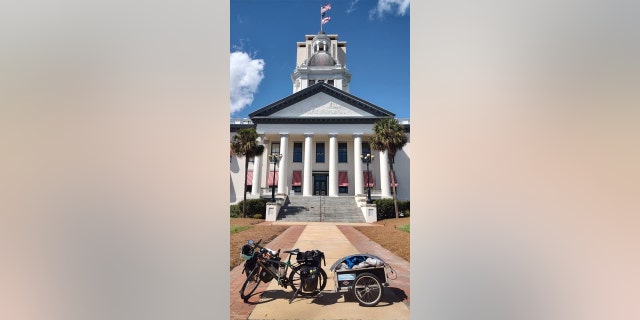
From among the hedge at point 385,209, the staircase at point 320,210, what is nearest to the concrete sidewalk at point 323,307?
the staircase at point 320,210

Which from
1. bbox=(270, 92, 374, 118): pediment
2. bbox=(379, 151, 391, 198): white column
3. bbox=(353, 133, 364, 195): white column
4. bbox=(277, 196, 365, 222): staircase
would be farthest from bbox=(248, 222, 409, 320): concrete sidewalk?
bbox=(270, 92, 374, 118): pediment

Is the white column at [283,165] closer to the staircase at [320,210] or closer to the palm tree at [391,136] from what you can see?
the staircase at [320,210]

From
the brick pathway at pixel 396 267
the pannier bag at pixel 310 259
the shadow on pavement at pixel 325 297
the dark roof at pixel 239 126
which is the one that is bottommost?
the brick pathway at pixel 396 267

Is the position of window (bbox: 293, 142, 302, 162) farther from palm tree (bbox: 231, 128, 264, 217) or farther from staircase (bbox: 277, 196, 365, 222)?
palm tree (bbox: 231, 128, 264, 217)

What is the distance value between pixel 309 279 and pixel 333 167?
21.5m

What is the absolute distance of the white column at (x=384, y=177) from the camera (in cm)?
2475

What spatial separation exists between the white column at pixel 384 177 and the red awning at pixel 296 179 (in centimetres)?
734

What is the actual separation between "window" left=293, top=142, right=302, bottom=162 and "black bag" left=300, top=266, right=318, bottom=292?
24003 millimetres

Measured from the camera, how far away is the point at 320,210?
20734 mm

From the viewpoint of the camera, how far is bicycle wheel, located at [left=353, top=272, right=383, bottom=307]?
12.1 ft

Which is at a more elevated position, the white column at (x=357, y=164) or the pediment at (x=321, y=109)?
the pediment at (x=321, y=109)

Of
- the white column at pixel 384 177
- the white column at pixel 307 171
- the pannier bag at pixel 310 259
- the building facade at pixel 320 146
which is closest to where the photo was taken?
the pannier bag at pixel 310 259

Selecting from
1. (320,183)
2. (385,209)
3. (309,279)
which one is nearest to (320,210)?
(385,209)

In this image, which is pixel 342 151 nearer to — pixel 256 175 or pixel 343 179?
pixel 343 179
